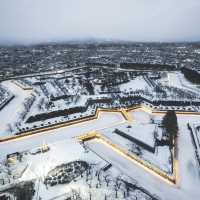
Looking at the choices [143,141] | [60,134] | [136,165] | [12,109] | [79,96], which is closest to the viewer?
[136,165]

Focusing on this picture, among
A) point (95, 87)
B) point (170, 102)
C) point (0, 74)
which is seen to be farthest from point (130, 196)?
point (0, 74)

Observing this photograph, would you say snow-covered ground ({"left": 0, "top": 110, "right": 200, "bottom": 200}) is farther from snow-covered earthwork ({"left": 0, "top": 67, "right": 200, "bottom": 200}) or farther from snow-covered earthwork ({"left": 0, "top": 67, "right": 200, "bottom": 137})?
snow-covered earthwork ({"left": 0, "top": 67, "right": 200, "bottom": 137})

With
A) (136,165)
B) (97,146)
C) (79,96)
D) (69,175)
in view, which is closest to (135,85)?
(79,96)

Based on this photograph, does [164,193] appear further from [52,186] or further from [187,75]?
[187,75]

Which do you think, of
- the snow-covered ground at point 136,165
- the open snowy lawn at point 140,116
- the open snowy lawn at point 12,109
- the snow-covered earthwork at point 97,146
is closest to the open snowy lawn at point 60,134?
the snow-covered ground at point 136,165

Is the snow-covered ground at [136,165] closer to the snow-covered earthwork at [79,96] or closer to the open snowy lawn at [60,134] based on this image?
the open snowy lawn at [60,134]

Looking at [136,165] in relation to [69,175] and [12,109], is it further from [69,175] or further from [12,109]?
[12,109]

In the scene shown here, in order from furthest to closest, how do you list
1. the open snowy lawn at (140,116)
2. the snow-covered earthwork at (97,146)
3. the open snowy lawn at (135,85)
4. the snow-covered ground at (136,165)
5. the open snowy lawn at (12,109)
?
the open snowy lawn at (135,85), the open snowy lawn at (140,116), the open snowy lawn at (12,109), the snow-covered ground at (136,165), the snow-covered earthwork at (97,146)

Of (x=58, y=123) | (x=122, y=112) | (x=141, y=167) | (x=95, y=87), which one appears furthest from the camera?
(x=95, y=87)

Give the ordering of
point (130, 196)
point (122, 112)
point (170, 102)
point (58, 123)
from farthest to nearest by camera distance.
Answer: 1. point (170, 102)
2. point (122, 112)
3. point (58, 123)
4. point (130, 196)

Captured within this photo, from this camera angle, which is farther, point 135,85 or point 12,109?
point 135,85

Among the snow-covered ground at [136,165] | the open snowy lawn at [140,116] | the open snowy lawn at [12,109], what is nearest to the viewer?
the snow-covered ground at [136,165]
